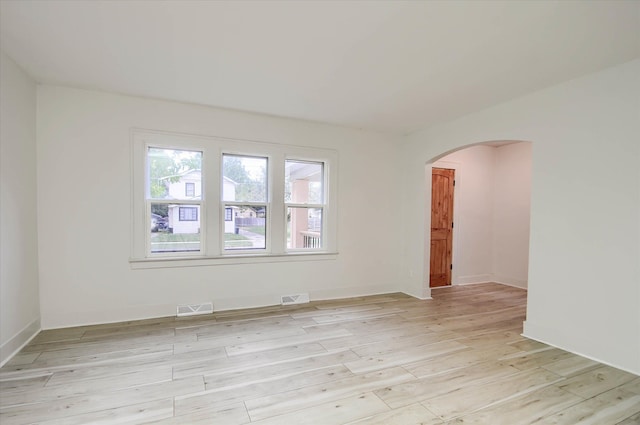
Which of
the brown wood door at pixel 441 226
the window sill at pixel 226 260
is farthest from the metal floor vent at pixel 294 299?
the brown wood door at pixel 441 226

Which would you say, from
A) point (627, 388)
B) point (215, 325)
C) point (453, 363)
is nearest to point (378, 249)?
point (453, 363)

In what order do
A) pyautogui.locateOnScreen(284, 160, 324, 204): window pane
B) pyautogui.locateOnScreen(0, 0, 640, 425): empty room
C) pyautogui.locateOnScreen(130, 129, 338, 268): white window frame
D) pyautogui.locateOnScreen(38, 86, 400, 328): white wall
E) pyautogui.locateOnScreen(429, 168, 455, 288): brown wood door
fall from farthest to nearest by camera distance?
pyautogui.locateOnScreen(429, 168, 455, 288): brown wood door < pyautogui.locateOnScreen(284, 160, 324, 204): window pane < pyautogui.locateOnScreen(130, 129, 338, 268): white window frame < pyautogui.locateOnScreen(38, 86, 400, 328): white wall < pyautogui.locateOnScreen(0, 0, 640, 425): empty room

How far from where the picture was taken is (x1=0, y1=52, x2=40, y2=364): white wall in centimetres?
271

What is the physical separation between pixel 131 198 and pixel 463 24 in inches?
155

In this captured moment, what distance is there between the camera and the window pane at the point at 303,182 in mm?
4676

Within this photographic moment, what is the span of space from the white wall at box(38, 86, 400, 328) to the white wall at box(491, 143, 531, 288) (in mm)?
4126

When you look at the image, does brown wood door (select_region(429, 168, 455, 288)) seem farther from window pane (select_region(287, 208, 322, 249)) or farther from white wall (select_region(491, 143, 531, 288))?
window pane (select_region(287, 208, 322, 249))

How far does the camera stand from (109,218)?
363 centimetres

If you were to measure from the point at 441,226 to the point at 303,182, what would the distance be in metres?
2.93

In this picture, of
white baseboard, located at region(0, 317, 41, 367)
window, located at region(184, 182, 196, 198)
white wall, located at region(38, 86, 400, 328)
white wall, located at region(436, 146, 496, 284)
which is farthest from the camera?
white wall, located at region(436, 146, 496, 284)

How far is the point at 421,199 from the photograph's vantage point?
5016 millimetres

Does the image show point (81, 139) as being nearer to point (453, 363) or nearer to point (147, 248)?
point (147, 248)

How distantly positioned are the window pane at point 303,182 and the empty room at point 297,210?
1.4 inches

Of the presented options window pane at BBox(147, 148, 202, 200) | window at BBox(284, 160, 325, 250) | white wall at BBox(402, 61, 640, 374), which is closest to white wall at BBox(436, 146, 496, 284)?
white wall at BBox(402, 61, 640, 374)
